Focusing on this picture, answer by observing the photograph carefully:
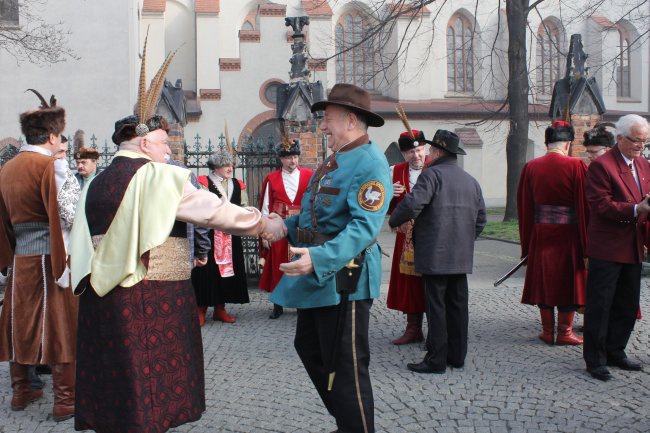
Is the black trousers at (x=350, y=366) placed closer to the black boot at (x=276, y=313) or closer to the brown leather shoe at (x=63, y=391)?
the brown leather shoe at (x=63, y=391)

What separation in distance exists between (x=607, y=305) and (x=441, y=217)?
1430 mm

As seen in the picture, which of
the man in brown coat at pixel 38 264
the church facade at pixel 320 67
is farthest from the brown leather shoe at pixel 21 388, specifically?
the church facade at pixel 320 67

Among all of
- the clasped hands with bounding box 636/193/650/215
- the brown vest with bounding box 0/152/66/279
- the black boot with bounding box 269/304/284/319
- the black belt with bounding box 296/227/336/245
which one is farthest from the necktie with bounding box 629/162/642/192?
the brown vest with bounding box 0/152/66/279

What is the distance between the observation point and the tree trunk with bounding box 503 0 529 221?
17742 mm

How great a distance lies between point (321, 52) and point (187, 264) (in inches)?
1096

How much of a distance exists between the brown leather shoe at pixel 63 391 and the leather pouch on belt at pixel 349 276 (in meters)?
2.28

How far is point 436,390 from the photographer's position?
16.5 feet

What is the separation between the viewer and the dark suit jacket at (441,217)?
18.5 feet

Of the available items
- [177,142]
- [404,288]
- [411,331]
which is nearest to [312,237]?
[404,288]

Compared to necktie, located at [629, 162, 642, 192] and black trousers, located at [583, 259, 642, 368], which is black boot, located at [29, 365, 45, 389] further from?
necktie, located at [629, 162, 642, 192]

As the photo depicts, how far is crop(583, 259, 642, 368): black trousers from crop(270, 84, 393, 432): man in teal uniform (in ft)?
7.54

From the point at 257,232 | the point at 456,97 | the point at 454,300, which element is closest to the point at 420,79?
the point at 456,97

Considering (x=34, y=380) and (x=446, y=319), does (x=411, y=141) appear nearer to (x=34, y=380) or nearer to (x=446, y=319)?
(x=446, y=319)

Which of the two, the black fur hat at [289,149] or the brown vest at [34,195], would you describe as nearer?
the brown vest at [34,195]
